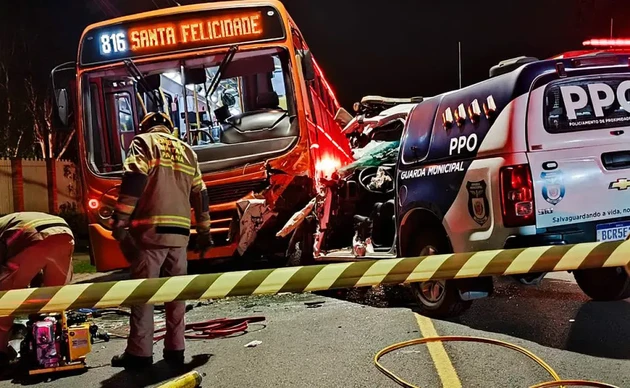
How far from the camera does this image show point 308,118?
7898 millimetres

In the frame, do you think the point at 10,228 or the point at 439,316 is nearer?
the point at 10,228

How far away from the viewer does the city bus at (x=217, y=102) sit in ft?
24.9

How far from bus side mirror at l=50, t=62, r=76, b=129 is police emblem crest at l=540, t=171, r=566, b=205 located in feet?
19.0

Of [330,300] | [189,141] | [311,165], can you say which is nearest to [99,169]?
[189,141]

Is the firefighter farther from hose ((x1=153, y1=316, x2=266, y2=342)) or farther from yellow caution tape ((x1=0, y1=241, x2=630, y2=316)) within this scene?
yellow caution tape ((x1=0, y1=241, x2=630, y2=316))

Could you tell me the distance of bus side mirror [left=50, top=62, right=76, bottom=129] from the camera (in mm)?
7648

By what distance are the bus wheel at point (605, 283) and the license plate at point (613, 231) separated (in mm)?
1026

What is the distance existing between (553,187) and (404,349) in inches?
68.2

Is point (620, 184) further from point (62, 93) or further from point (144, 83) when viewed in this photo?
point (62, 93)

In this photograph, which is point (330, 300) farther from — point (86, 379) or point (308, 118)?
point (86, 379)

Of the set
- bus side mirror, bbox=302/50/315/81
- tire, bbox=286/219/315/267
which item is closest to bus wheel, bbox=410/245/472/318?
tire, bbox=286/219/315/267

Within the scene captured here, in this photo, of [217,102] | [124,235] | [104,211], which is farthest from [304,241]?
[124,235]

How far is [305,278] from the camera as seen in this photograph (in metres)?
3.35

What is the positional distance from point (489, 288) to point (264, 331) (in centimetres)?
208
